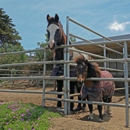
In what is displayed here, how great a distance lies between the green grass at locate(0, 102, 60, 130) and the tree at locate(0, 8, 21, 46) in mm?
21383

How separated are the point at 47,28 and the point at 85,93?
1.57m

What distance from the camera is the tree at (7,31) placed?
23.5 meters

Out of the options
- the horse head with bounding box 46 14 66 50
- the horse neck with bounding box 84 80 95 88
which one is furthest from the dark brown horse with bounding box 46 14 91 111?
the horse neck with bounding box 84 80 95 88

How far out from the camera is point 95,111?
424 centimetres

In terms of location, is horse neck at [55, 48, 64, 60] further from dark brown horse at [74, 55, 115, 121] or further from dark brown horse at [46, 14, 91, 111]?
dark brown horse at [74, 55, 115, 121]

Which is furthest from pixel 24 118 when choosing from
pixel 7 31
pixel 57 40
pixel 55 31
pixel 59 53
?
pixel 7 31

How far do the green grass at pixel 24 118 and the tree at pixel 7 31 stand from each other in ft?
70.2

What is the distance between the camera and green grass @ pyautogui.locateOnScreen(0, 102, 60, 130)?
2.84m

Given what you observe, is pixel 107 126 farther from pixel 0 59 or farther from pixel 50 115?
pixel 0 59

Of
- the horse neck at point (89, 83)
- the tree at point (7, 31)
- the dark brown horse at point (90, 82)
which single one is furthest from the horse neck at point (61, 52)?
the tree at point (7, 31)

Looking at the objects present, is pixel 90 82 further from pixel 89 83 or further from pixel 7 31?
pixel 7 31

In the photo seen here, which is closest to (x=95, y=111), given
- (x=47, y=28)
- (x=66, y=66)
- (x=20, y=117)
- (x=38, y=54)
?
(x=66, y=66)

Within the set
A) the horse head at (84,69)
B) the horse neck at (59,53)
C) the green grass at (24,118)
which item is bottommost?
the green grass at (24,118)

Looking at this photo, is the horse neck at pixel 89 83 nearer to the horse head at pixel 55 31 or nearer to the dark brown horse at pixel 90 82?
the dark brown horse at pixel 90 82
